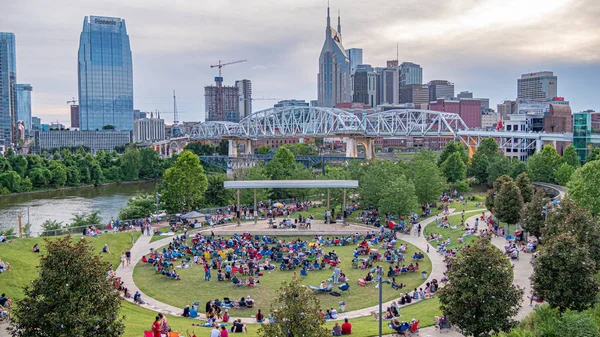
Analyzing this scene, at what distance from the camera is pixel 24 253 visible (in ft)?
105

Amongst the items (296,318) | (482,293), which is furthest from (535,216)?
(296,318)

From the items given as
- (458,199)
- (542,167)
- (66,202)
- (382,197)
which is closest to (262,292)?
(382,197)

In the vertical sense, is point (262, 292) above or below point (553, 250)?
below

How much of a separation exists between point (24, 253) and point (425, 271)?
942 inches

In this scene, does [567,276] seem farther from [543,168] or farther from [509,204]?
[543,168]

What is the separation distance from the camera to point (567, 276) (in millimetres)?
20656

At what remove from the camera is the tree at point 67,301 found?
1568 cm

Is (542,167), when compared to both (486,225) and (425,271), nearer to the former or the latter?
(486,225)

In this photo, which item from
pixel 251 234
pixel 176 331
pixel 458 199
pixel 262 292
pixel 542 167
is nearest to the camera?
pixel 176 331

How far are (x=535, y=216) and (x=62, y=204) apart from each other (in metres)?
71.7

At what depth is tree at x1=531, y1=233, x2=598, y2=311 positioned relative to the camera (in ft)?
67.6

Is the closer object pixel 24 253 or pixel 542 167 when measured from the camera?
pixel 24 253

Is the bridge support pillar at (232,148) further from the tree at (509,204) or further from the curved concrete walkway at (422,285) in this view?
the tree at (509,204)

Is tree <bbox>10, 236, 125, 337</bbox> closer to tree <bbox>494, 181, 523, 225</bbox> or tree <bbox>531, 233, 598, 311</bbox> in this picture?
tree <bbox>531, 233, 598, 311</bbox>
